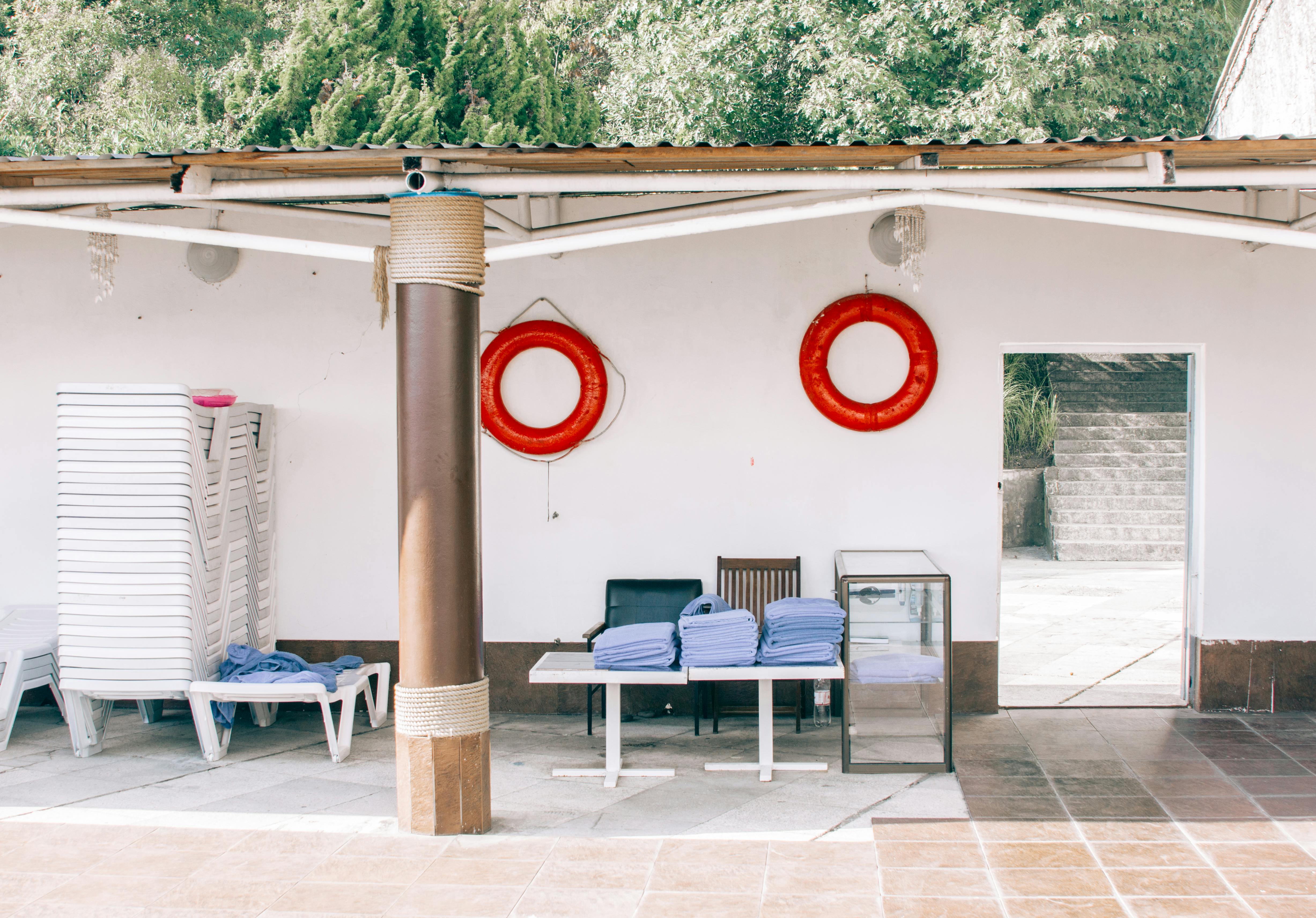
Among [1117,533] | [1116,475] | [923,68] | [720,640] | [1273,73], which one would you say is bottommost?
[1117,533]

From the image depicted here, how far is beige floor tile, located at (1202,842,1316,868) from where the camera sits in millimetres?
3736

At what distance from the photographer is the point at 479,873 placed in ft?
12.2

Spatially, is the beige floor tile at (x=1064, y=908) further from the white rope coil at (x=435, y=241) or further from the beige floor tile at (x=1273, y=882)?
the white rope coil at (x=435, y=241)

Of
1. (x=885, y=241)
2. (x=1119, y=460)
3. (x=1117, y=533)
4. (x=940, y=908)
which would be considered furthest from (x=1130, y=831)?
(x=1119, y=460)

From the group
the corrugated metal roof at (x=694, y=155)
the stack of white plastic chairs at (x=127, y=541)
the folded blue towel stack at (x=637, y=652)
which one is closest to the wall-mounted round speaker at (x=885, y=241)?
the corrugated metal roof at (x=694, y=155)

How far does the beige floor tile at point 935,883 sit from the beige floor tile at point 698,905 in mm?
464

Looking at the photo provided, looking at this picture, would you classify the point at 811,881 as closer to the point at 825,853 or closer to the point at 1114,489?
the point at 825,853

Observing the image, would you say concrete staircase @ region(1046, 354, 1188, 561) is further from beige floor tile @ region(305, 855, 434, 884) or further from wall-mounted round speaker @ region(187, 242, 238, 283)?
beige floor tile @ region(305, 855, 434, 884)

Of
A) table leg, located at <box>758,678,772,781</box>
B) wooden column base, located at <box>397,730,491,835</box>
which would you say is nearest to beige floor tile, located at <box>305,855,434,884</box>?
wooden column base, located at <box>397,730,491,835</box>

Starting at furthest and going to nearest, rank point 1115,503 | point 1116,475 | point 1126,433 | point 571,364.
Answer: point 1126,433
point 1116,475
point 1115,503
point 571,364

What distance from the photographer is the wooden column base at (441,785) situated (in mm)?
4027

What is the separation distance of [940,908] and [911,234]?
9.60ft

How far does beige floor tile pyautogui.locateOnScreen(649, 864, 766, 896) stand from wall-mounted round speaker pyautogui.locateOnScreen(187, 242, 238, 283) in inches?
165

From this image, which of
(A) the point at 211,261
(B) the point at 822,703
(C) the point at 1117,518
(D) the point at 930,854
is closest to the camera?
(D) the point at 930,854
